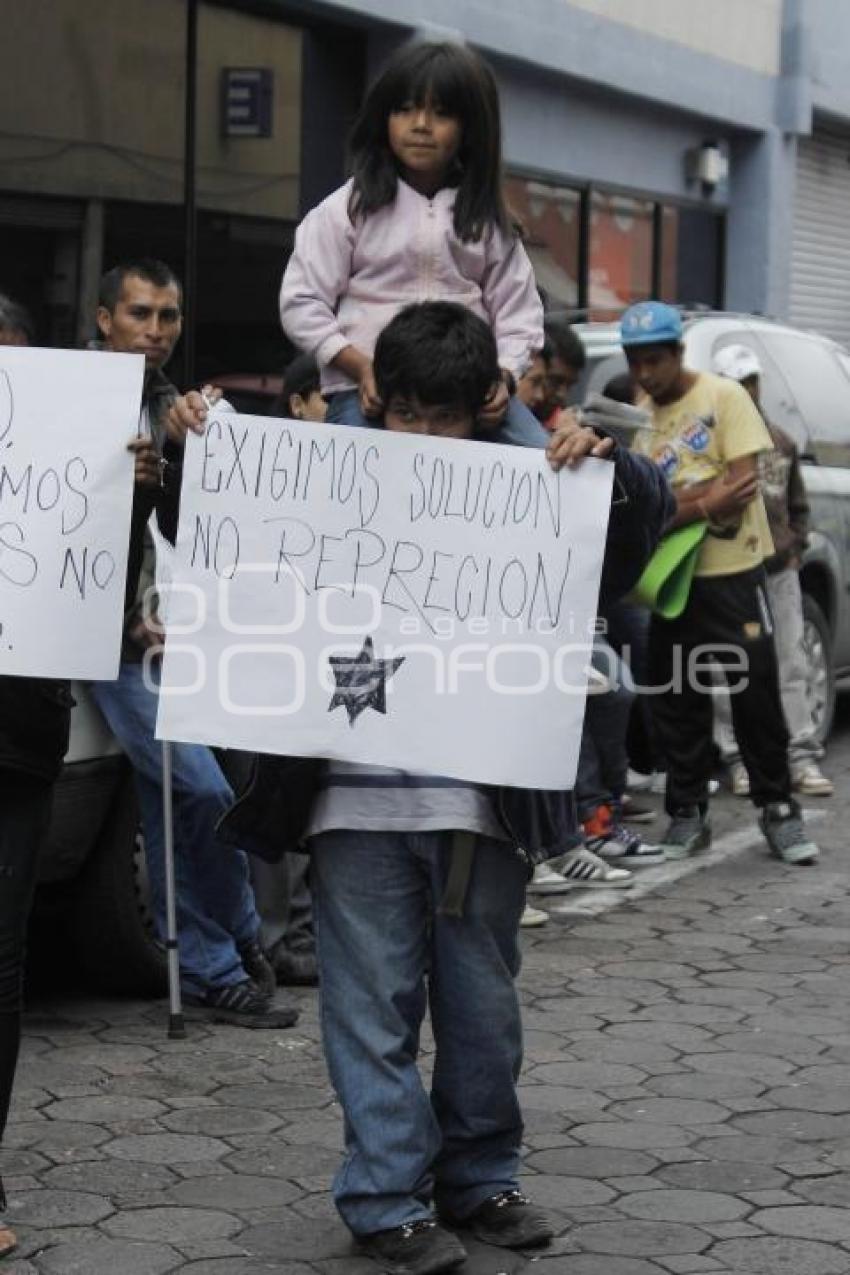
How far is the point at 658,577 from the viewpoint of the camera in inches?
346

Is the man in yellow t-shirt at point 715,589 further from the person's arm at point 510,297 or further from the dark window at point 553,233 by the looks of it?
the dark window at point 553,233

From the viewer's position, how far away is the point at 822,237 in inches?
843

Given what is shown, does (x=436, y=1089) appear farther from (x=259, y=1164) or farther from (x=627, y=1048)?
(x=627, y=1048)

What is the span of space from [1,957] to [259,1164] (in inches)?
36.1

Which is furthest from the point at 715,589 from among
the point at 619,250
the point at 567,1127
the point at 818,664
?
the point at 619,250

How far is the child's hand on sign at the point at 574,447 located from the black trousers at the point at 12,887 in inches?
44.7

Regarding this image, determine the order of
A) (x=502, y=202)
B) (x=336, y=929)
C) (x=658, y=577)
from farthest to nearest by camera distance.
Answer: (x=658, y=577) → (x=502, y=202) → (x=336, y=929)

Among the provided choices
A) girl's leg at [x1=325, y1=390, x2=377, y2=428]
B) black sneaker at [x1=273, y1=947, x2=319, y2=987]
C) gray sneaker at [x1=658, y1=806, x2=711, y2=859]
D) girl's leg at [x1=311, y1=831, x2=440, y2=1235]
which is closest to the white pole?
black sneaker at [x1=273, y1=947, x2=319, y2=987]

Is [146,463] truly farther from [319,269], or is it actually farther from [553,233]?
[553,233]

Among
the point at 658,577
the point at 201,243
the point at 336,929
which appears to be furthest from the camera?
the point at 201,243

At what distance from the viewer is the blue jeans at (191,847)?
6402mm

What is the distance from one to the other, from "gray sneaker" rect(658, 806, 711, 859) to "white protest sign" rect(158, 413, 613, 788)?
4473 millimetres

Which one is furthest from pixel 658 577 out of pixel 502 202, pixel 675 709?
pixel 502 202

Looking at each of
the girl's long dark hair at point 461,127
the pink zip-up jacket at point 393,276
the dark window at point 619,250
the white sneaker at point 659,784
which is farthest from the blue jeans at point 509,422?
the dark window at point 619,250
